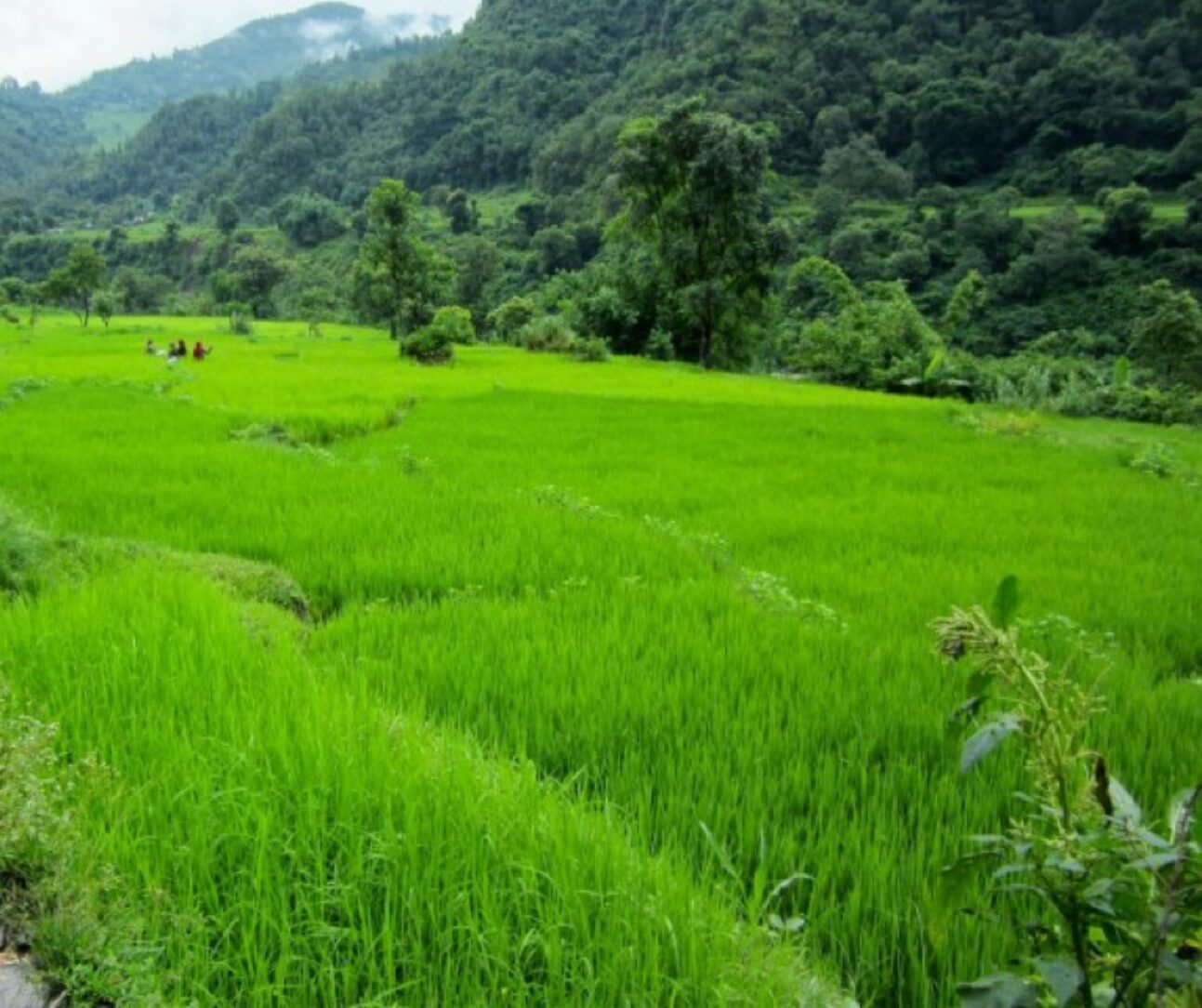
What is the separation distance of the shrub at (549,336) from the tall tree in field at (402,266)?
3482 millimetres

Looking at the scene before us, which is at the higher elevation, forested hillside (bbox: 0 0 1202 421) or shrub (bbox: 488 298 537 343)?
forested hillside (bbox: 0 0 1202 421)

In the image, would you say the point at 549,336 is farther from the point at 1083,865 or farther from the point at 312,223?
the point at 312,223

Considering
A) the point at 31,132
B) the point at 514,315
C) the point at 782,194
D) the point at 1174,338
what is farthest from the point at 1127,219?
the point at 31,132

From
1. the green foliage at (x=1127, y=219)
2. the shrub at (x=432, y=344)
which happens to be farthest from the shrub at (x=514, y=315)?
the green foliage at (x=1127, y=219)

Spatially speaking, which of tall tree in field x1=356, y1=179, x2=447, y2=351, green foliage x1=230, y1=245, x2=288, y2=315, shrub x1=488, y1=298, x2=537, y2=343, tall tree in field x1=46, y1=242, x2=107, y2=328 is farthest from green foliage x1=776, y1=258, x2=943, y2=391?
green foliage x1=230, y1=245, x2=288, y2=315

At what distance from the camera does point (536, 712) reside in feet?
10.0

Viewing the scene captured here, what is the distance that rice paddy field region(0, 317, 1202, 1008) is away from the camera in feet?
5.70

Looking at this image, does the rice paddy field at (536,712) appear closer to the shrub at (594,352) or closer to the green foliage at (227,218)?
the shrub at (594,352)

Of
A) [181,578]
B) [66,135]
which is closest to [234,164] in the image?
[66,135]

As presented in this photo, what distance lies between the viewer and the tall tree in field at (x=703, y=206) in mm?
24688

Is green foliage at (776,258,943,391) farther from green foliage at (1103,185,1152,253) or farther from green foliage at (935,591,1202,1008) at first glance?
green foliage at (935,591,1202,1008)

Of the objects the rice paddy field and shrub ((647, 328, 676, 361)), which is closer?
the rice paddy field

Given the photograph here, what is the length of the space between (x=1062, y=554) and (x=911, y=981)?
4.85 m

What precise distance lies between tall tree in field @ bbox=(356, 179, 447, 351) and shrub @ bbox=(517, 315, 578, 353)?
348cm
